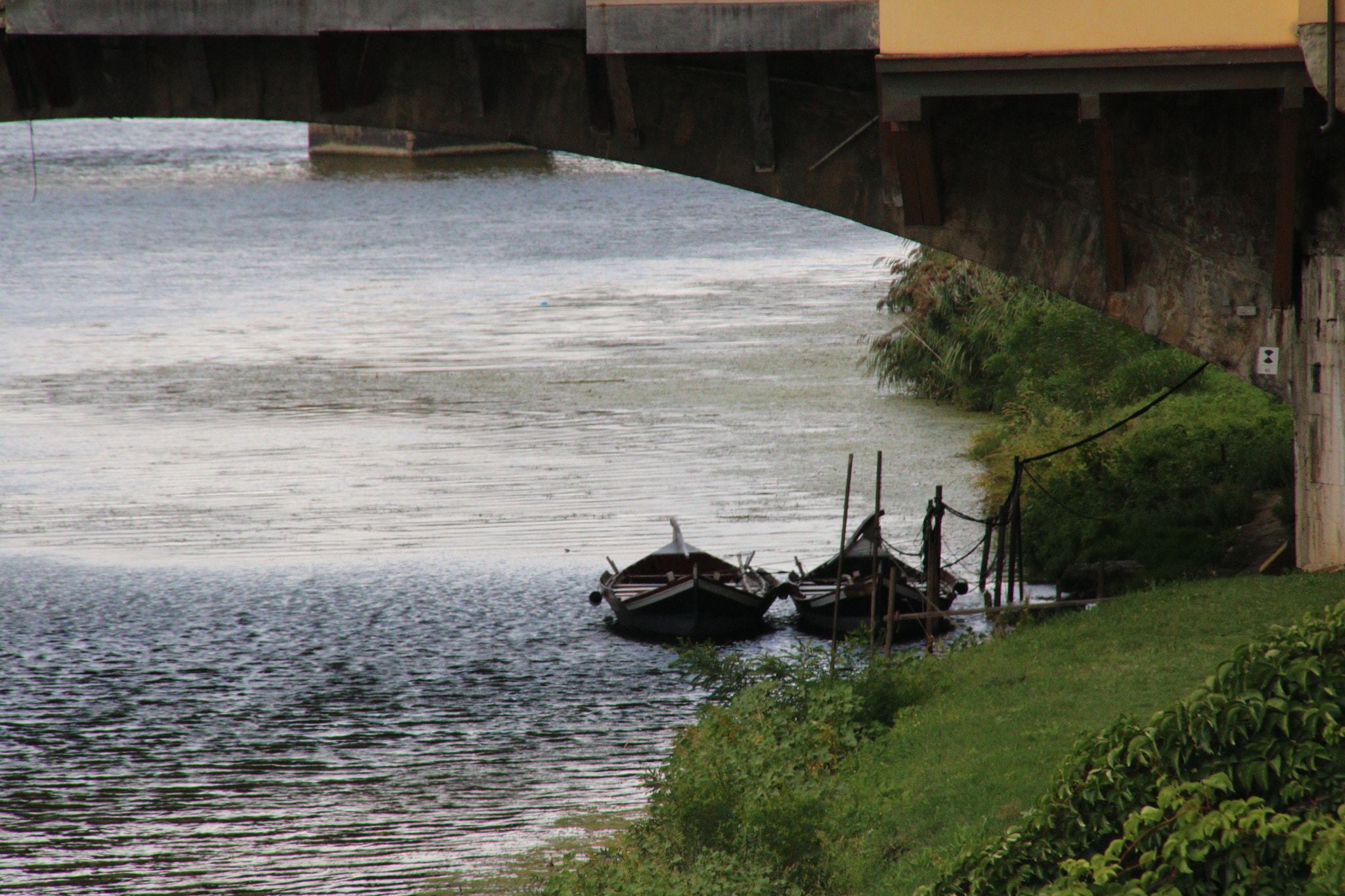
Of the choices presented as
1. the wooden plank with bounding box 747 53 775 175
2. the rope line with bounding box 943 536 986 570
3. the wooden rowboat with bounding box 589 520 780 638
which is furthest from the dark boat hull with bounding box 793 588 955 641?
the wooden plank with bounding box 747 53 775 175

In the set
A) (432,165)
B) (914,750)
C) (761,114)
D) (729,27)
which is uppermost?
(432,165)

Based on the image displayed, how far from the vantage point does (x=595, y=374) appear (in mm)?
40812

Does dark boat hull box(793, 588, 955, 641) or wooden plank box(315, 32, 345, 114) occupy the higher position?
wooden plank box(315, 32, 345, 114)

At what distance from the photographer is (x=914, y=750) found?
13.6 meters

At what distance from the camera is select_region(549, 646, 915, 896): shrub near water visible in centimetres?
1148

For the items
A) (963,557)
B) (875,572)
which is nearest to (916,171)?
(875,572)

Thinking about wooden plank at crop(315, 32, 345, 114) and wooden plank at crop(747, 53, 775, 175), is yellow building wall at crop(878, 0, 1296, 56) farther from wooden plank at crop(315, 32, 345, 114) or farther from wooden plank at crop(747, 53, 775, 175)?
wooden plank at crop(315, 32, 345, 114)

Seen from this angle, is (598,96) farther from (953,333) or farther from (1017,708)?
→ (953,333)

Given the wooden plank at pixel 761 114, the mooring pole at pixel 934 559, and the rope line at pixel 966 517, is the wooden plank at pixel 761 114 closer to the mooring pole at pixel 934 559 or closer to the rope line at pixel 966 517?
the rope line at pixel 966 517

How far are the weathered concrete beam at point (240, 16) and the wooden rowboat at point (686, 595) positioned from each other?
28.9ft

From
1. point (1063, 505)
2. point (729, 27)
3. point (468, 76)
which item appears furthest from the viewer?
point (1063, 505)

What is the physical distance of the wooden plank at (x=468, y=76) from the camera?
17844 mm

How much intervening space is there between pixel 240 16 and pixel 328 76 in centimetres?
135

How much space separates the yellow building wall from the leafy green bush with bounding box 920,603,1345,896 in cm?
860
